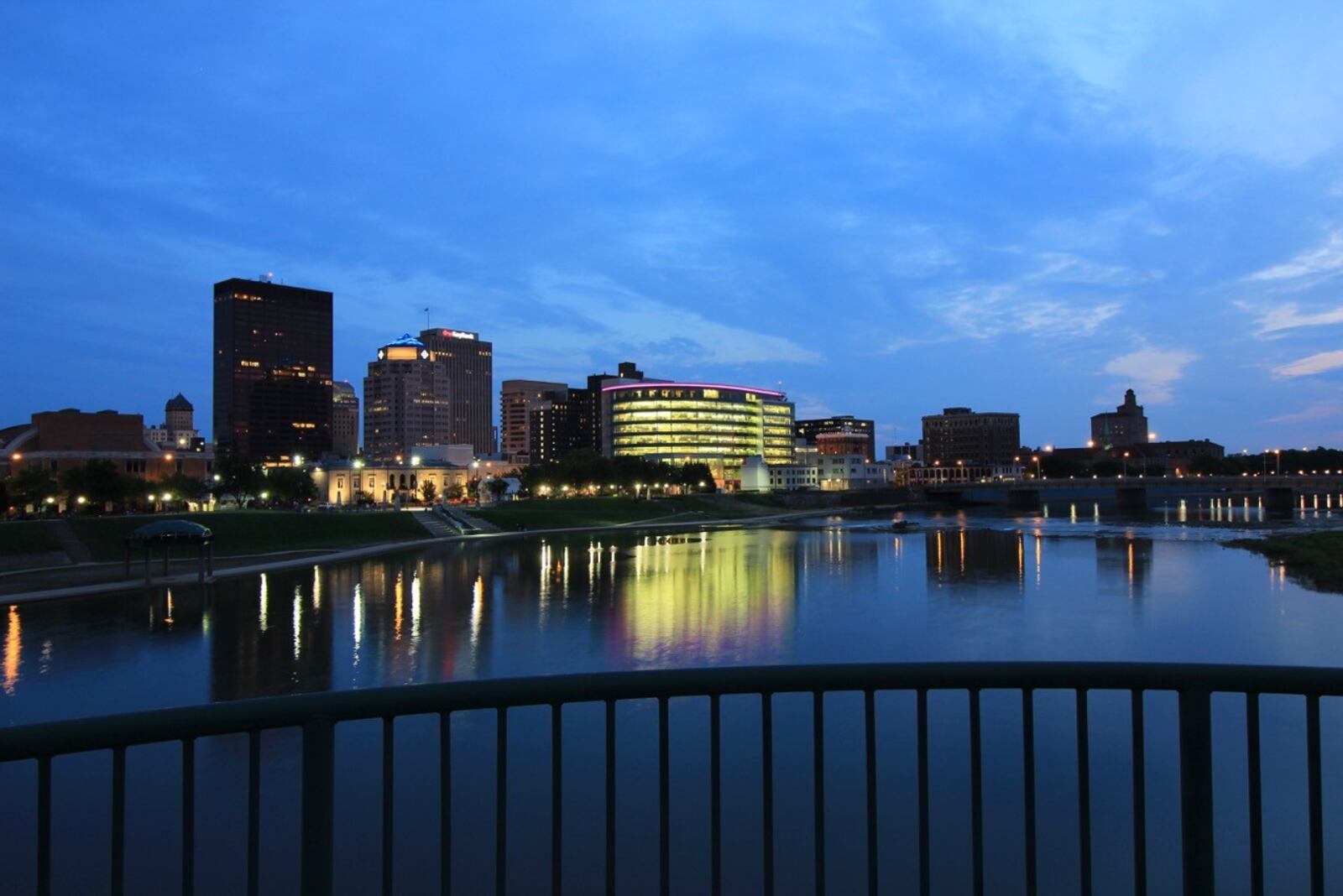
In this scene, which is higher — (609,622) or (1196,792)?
(1196,792)

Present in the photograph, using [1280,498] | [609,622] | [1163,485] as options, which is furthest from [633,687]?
[1163,485]

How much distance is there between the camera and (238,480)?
10456 centimetres

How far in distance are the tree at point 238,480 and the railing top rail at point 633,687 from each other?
111596 mm

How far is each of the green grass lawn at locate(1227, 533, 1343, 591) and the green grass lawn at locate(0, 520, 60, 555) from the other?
248ft

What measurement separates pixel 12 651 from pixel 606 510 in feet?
316

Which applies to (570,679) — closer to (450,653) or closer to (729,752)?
(729,752)

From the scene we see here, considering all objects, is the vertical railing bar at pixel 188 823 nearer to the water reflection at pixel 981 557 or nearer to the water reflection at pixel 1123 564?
the water reflection at pixel 1123 564

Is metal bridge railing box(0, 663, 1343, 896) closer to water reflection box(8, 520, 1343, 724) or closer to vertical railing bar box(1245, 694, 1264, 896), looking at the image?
vertical railing bar box(1245, 694, 1264, 896)

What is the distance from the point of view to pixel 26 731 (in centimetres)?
388

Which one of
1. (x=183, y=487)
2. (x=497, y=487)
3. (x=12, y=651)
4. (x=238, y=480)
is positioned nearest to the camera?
(x=12, y=651)

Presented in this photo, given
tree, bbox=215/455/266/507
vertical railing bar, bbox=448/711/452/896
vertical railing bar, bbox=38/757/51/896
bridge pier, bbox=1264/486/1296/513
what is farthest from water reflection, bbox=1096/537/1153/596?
tree, bbox=215/455/266/507

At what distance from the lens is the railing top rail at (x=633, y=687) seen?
4000 mm

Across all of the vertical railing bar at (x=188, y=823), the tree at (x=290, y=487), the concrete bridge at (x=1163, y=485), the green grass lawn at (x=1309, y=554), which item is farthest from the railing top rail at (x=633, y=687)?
the tree at (x=290, y=487)

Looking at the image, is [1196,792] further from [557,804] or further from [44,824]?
[44,824]
